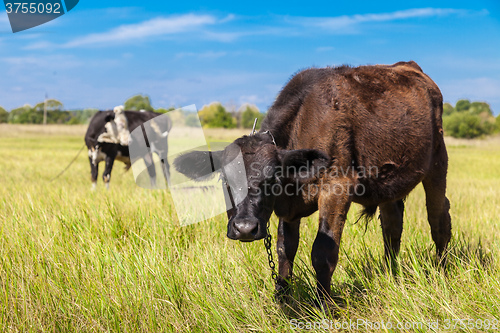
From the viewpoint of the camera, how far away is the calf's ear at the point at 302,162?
10.3 ft

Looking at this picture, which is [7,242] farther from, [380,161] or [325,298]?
[380,161]

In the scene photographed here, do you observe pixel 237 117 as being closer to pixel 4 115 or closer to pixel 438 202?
pixel 4 115

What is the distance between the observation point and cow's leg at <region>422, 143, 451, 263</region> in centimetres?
472

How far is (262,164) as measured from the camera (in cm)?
314

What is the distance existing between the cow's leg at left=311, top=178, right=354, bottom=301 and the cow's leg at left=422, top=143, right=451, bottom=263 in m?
1.68

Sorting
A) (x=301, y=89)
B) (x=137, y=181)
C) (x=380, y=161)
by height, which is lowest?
(x=137, y=181)

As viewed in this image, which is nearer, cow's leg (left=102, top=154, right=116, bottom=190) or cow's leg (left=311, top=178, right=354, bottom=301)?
cow's leg (left=311, top=178, right=354, bottom=301)

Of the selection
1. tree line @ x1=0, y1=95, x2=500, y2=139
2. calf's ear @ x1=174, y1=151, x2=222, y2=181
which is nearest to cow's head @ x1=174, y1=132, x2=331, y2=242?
calf's ear @ x1=174, y1=151, x2=222, y2=181

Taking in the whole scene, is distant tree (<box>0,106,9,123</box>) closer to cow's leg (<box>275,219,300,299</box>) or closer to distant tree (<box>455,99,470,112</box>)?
distant tree (<box>455,99,470,112</box>)

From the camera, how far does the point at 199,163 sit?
3.39 meters

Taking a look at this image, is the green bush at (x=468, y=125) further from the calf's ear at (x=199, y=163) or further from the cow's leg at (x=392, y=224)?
the calf's ear at (x=199, y=163)

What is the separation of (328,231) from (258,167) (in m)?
0.77

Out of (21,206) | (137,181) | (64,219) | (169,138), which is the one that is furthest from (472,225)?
(137,181)

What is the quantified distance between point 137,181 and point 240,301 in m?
10.3
